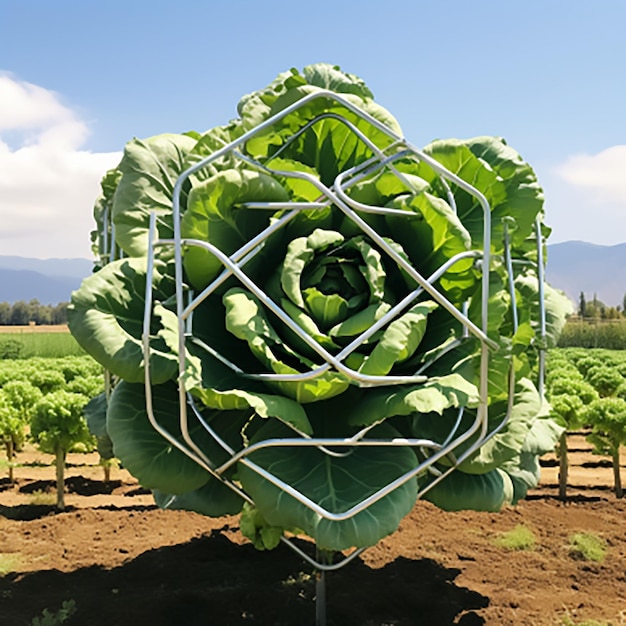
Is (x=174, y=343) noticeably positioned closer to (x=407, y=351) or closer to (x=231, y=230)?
(x=231, y=230)

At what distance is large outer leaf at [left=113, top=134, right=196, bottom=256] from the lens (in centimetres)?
221

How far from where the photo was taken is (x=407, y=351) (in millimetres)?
1782

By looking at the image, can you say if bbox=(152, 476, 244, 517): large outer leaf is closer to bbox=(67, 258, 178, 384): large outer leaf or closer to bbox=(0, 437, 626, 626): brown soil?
bbox=(67, 258, 178, 384): large outer leaf

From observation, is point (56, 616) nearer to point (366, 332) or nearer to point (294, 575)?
point (294, 575)

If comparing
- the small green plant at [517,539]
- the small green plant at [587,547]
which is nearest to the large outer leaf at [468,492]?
the small green plant at [517,539]

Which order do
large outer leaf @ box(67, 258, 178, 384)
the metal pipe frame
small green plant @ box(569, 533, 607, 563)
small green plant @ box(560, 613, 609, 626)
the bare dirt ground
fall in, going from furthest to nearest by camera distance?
1. the bare dirt ground
2. small green plant @ box(569, 533, 607, 563)
3. small green plant @ box(560, 613, 609, 626)
4. large outer leaf @ box(67, 258, 178, 384)
5. the metal pipe frame

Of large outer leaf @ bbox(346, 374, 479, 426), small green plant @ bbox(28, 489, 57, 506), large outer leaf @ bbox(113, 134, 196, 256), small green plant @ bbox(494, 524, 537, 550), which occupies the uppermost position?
large outer leaf @ bbox(113, 134, 196, 256)

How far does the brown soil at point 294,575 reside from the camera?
130 inches

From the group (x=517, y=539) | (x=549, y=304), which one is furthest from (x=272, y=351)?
(x=517, y=539)

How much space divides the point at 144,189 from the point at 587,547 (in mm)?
4302

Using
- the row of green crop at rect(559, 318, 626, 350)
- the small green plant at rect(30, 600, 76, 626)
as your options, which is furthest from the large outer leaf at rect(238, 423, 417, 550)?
the row of green crop at rect(559, 318, 626, 350)

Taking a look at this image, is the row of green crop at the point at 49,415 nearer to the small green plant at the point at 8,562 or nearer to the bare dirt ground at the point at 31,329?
the small green plant at the point at 8,562

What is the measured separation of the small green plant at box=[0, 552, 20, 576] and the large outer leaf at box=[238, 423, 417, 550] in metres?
3.03

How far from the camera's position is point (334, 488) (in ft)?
6.06
